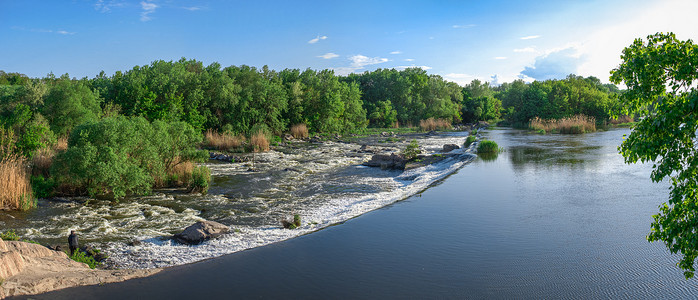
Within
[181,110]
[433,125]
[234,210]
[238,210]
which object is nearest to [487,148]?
[238,210]

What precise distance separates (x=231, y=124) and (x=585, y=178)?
3390 cm

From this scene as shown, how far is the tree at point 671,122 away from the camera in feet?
17.9

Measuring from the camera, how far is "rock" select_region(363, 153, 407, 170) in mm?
27078

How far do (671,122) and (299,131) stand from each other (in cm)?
4645

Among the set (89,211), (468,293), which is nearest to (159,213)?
(89,211)

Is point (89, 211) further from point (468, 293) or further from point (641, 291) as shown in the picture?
point (641, 291)

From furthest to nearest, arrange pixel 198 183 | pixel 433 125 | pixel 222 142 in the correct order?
1. pixel 433 125
2. pixel 222 142
3. pixel 198 183

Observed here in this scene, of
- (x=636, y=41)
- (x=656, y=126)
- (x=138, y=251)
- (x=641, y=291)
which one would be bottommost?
(x=641, y=291)

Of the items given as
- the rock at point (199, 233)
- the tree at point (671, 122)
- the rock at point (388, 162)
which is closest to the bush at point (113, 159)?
the rock at point (199, 233)

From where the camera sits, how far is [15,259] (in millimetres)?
8383

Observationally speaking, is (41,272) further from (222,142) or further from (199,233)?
(222,142)

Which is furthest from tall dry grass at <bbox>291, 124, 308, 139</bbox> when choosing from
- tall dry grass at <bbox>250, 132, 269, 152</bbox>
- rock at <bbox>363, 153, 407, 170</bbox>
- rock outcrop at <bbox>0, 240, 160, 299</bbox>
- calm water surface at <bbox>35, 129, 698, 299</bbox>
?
rock outcrop at <bbox>0, 240, 160, 299</bbox>

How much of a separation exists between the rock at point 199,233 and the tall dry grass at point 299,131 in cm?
3776

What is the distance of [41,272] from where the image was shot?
8.58 metres
